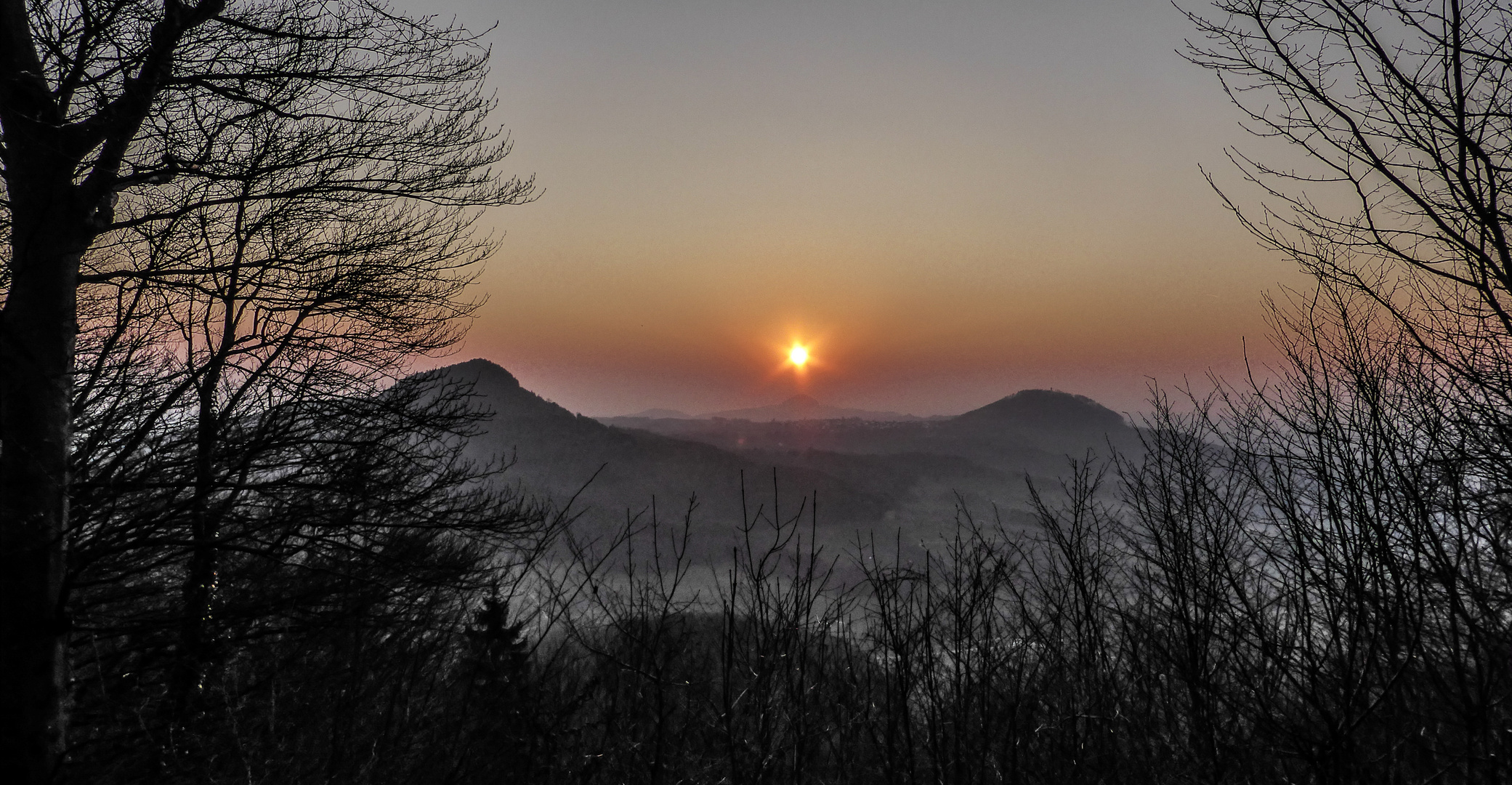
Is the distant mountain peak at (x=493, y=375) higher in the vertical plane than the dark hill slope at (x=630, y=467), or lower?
higher

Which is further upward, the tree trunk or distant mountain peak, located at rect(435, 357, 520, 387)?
distant mountain peak, located at rect(435, 357, 520, 387)

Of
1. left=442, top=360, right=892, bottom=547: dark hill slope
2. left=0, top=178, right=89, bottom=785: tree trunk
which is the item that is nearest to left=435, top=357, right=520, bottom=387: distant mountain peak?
left=442, top=360, right=892, bottom=547: dark hill slope

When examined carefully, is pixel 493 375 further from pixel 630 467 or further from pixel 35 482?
pixel 35 482

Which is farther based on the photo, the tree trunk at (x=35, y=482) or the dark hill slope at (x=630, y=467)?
the dark hill slope at (x=630, y=467)

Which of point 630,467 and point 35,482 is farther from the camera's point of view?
point 630,467

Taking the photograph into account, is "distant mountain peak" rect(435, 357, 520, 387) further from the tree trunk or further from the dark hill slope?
the tree trunk

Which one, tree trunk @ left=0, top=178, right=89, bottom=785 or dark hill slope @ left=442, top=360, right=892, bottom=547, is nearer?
tree trunk @ left=0, top=178, right=89, bottom=785

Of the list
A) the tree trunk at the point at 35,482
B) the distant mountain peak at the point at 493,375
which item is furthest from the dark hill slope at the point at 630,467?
the tree trunk at the point at 35,482

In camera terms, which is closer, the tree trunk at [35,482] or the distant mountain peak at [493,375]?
the tree trunk at [35,482]

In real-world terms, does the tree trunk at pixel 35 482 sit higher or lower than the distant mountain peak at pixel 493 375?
lower

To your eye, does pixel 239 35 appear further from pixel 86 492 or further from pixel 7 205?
pixel 86 492

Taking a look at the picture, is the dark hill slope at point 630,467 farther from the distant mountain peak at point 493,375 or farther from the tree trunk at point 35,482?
the tree trunk at point 35,482

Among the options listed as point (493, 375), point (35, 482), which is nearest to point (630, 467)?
point (493, 375)

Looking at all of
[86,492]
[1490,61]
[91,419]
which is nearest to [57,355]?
[86,492]
